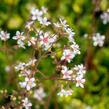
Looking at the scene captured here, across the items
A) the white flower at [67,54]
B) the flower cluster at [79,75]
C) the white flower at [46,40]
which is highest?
the white flower at [46,40]

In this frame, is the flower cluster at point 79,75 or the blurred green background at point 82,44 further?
the blurred green background at point 82,44

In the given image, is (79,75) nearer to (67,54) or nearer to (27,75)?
(67,54)

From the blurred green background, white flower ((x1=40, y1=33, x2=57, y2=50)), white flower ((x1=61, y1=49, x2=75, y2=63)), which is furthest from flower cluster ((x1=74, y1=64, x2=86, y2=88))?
the blurred green background

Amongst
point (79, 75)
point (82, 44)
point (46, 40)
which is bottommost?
point (79, 75)

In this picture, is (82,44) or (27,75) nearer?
(27,75)

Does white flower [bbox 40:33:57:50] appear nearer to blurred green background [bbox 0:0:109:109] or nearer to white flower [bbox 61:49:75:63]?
white flower [bbox 61:49:75:63]

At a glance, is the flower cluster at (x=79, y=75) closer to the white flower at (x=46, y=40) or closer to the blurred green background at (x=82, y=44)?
the white flower at (x=46, y=40)

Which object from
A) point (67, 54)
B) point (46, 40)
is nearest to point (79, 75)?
point (67, 54)

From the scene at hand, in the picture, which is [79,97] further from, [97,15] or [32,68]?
[32,68]

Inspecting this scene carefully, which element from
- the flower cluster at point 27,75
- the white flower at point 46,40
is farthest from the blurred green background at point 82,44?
the white flower at point 46,40
